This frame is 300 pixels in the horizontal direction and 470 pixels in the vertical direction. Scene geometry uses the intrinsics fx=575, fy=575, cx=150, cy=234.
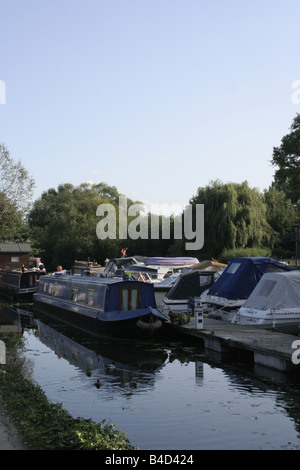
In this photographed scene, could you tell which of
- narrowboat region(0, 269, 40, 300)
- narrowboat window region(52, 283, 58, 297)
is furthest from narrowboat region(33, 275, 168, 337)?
narrowboat region(0, 269, 40, 300)

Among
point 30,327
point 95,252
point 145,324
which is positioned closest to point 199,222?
point 95,252

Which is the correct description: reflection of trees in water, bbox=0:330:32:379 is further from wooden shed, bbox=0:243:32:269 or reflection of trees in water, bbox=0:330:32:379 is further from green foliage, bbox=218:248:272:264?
wooden shed, bbox=0:243:32:269

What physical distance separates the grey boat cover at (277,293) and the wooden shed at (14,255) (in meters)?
32.6

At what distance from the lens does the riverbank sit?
7.71 meters

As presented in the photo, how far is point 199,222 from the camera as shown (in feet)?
159

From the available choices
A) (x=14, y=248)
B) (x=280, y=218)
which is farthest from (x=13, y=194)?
(x=280, y=218)

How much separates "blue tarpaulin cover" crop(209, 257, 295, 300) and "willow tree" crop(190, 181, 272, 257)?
23.9 m

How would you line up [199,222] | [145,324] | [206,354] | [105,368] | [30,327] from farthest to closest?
[199,222] < [30,327] < [145,324] < [206,354] < [105,368]

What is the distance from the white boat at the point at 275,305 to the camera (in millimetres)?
18642

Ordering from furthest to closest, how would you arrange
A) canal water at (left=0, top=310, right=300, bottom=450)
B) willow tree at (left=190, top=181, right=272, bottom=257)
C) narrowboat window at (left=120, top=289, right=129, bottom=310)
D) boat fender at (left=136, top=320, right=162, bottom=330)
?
1. willow tree at (left=190, top=181, right=272, bottom=257)
2. narrowboat window at (left=120, top=289, right=129, bottom=310)
3. boat fender at (left=136, top=320, right=162, bottom=330)
4. canal water at (left=0, top=310, right=300, bottom=450)

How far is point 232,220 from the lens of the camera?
47.2 metres
